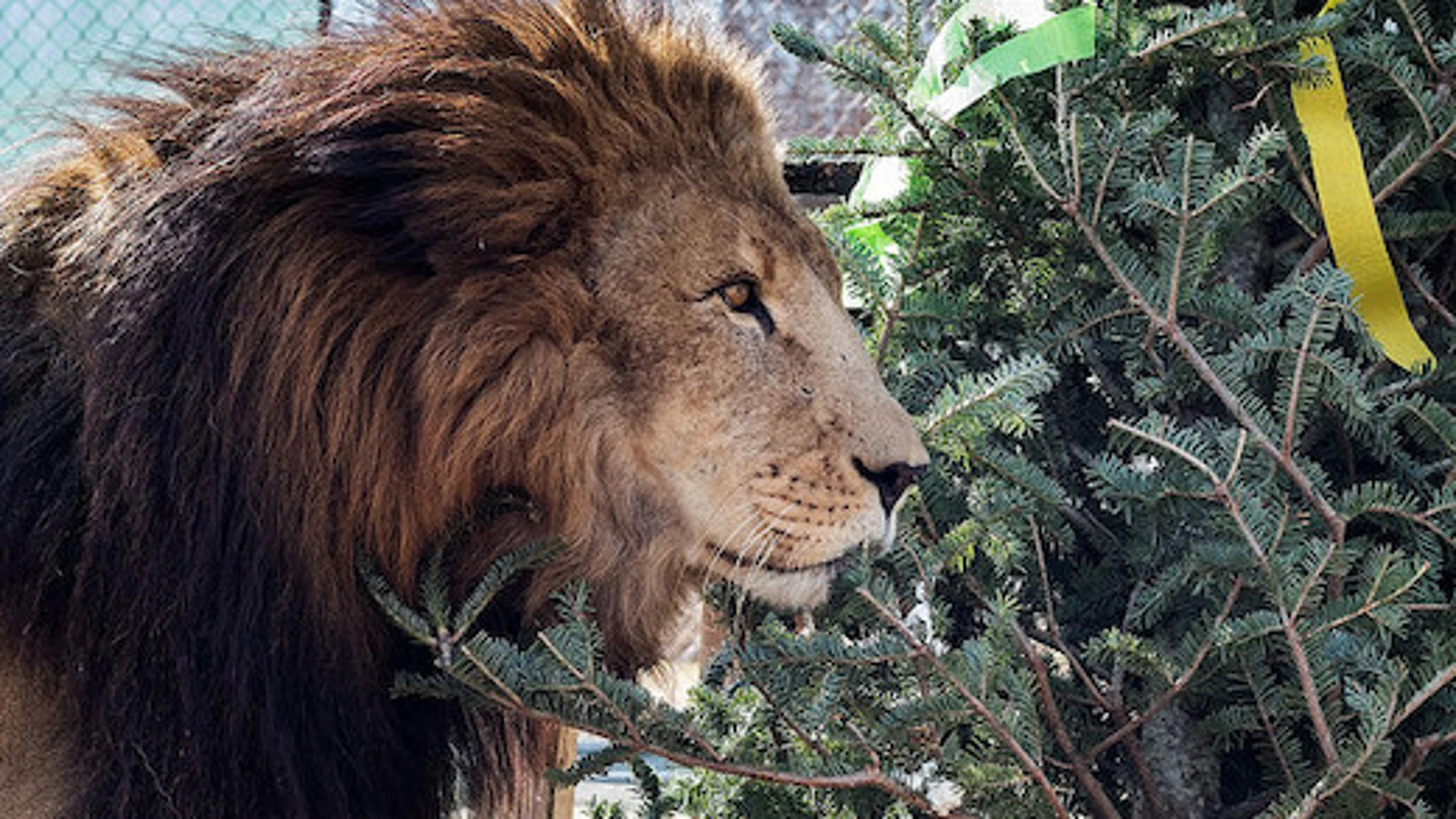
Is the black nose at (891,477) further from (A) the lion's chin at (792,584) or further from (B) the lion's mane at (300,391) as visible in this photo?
(B) the lion's mane at (300,391)

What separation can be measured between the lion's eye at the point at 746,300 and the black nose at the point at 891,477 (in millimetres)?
192

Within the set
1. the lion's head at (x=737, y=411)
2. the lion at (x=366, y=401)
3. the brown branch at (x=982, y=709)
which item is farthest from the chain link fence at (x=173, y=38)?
the brown branch at (x=982, y=709)

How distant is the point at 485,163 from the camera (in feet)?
5.99

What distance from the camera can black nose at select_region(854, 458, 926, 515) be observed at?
1.82m

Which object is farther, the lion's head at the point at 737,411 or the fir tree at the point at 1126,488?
the lion's head at the point at 737,411

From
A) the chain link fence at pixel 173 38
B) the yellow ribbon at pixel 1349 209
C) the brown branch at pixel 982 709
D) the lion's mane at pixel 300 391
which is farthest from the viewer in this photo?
the chain link fence at pixel 173 38

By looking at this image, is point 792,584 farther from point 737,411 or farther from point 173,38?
point 173,38

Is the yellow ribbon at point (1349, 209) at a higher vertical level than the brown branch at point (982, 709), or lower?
higher

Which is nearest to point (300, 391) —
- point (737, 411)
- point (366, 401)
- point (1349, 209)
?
point (366, 401)

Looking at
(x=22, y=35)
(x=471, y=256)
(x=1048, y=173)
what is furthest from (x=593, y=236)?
(x=22, y=35)

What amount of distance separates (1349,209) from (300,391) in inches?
42.0

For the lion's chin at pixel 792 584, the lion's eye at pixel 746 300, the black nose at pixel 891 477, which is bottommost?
the lion's chin at pixel 792 584

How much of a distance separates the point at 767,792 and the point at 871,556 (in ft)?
0.89

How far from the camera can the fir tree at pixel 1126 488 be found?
1558 mm
